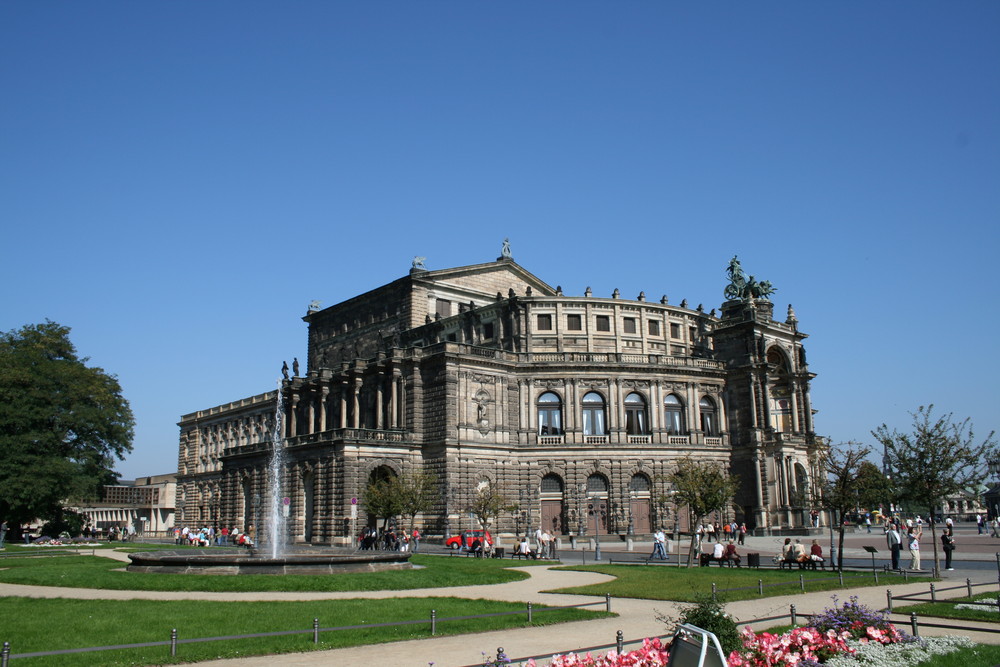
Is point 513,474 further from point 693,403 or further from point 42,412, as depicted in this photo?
point 42,412

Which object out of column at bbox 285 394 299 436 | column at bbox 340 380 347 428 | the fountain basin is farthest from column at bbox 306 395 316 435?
the fountain basin

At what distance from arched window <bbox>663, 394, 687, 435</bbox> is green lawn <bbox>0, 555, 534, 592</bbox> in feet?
110

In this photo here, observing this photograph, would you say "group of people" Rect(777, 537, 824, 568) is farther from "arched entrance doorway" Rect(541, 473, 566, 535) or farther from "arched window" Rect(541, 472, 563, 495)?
"arched window" Rect(541, 472, 563, 495)

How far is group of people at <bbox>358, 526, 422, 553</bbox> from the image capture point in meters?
47.3

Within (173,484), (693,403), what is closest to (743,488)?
(693,403)

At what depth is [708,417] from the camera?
6700 cm

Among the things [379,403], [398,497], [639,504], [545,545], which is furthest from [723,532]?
[379,403]

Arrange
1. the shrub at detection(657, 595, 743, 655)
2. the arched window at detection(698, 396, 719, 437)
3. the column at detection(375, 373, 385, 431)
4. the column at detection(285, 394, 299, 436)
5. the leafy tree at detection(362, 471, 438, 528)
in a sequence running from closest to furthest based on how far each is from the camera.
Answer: the shrub at detection(657, 595, 743, 655), the leafy tree at detection(362, 471, 438, 528), the column at detection(375, 373, 385, 431), the arched window at detection(698, 396, 719, 437), the column at detection(285, 394, 299, 436)

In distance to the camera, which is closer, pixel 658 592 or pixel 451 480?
pixel 658 592

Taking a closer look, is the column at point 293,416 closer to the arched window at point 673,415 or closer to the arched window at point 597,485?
the arched window at point 597,485

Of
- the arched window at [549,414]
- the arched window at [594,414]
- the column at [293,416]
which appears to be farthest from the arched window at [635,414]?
the column at [293,416]

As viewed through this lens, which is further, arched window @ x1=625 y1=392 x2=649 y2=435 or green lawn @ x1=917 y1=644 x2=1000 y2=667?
arched window @ x1=625 y1=392 x2=649 y2=435

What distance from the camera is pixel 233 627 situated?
17.2 meters

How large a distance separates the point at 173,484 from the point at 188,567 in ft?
291
